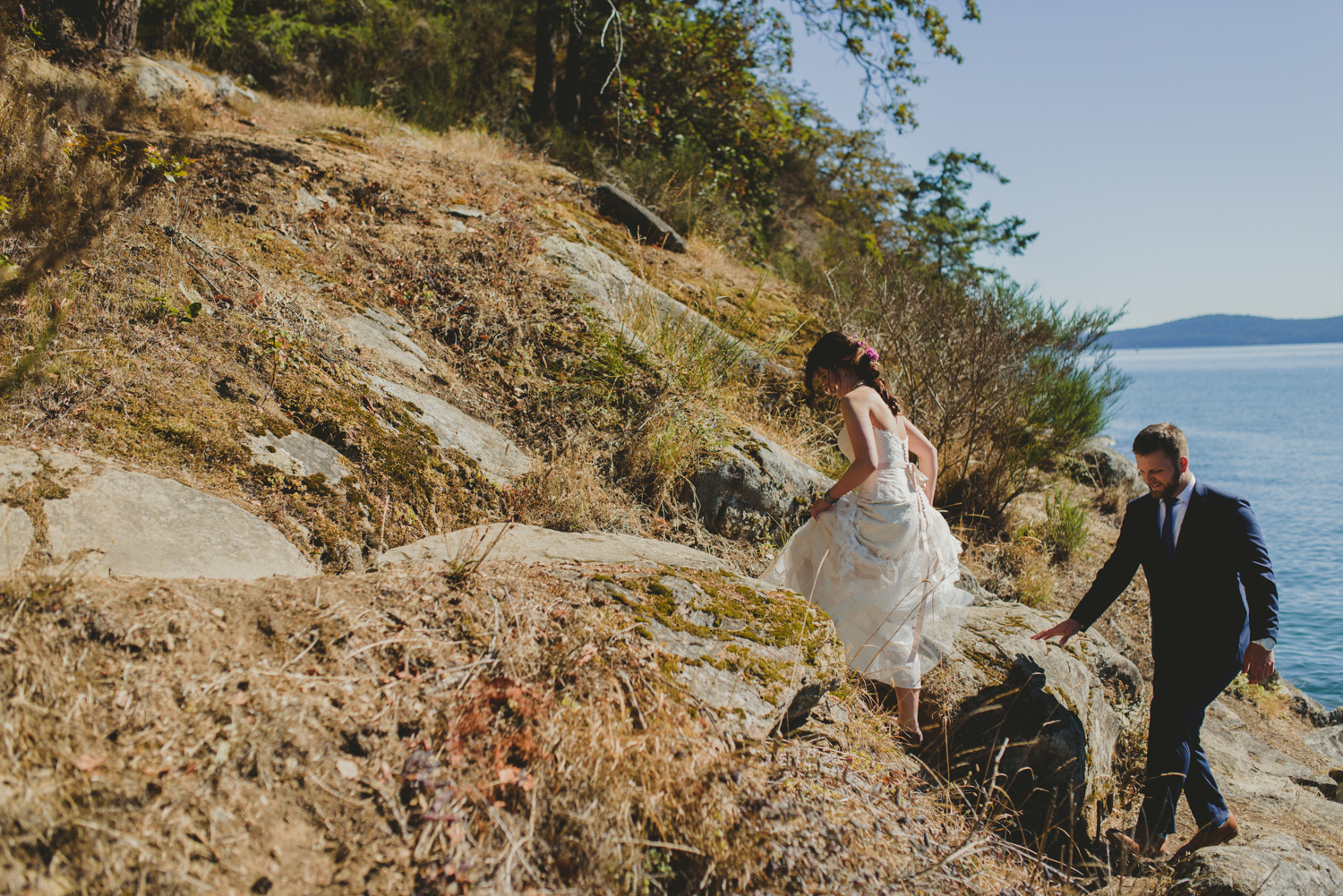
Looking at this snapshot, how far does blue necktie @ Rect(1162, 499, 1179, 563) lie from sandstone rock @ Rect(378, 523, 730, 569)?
2.02 meters

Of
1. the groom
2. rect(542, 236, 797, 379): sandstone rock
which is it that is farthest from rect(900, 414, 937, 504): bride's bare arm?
rect(542, 236, 797, 379): sandstone rock

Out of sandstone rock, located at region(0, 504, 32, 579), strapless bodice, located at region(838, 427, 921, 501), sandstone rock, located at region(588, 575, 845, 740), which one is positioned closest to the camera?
sandstone rock, located at region(0, 504, 32, 579)

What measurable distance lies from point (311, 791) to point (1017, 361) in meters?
7.11

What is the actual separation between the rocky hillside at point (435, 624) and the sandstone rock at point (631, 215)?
2.44 m

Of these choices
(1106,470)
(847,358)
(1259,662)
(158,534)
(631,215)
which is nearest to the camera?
(158,534)

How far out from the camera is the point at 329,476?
9.78ft

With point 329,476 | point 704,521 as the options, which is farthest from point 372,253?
point 704,521

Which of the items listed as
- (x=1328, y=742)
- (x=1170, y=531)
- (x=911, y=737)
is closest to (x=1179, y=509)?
(x=1170, y=531)

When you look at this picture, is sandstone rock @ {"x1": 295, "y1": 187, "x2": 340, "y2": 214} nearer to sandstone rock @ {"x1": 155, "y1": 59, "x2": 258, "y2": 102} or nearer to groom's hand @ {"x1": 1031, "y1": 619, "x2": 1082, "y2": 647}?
sandstone rock @ {"x1": 155, "y1": 59, "x2": 258, "y2": 102}

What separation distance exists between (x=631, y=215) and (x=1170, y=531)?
6.03m

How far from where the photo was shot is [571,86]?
34.0 feet

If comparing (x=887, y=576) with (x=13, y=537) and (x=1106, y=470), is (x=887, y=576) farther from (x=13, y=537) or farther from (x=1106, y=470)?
(x=1106, y=470)

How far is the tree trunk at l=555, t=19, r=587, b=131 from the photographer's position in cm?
1012

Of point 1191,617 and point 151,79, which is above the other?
point 151,79
